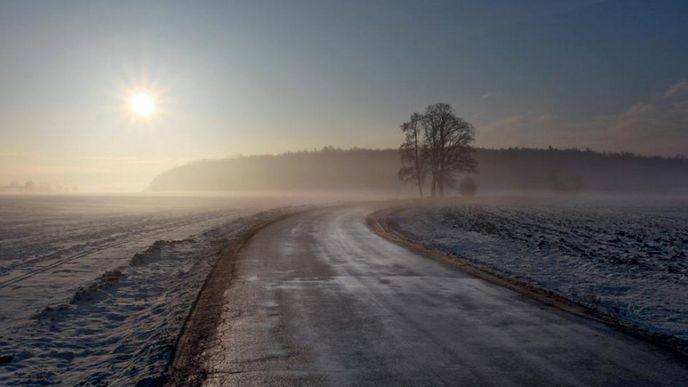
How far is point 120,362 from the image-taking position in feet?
22.0

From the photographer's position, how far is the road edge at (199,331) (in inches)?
234

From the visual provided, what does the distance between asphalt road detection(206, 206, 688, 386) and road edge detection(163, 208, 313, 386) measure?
0.63 ft

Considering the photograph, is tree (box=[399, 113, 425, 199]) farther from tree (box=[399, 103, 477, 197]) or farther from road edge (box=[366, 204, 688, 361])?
road edge (box=[366, 204, 688, 361])

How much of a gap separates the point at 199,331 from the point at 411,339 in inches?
134

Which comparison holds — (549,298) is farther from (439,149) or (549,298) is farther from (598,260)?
(439,149)

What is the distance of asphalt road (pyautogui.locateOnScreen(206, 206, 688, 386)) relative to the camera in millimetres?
5723

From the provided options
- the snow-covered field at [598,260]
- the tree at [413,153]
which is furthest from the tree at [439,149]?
the snow-covered field at [598,260]

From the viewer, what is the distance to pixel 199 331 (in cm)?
786

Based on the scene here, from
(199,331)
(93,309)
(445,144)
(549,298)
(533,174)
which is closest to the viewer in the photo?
(199,331)

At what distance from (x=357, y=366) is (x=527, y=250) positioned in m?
13.5

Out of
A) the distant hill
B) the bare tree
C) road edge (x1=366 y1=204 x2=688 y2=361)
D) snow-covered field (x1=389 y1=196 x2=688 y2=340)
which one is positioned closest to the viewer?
road edge (x1=366 y1=204 x2=688 y2=361)

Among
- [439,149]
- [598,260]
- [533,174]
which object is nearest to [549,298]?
[598,260]

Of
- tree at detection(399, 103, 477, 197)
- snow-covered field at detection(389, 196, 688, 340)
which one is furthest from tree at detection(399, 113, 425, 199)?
snow-covered field at detection(389, 196, 688, 340)

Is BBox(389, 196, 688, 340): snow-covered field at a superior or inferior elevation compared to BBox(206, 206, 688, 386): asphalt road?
inferior
